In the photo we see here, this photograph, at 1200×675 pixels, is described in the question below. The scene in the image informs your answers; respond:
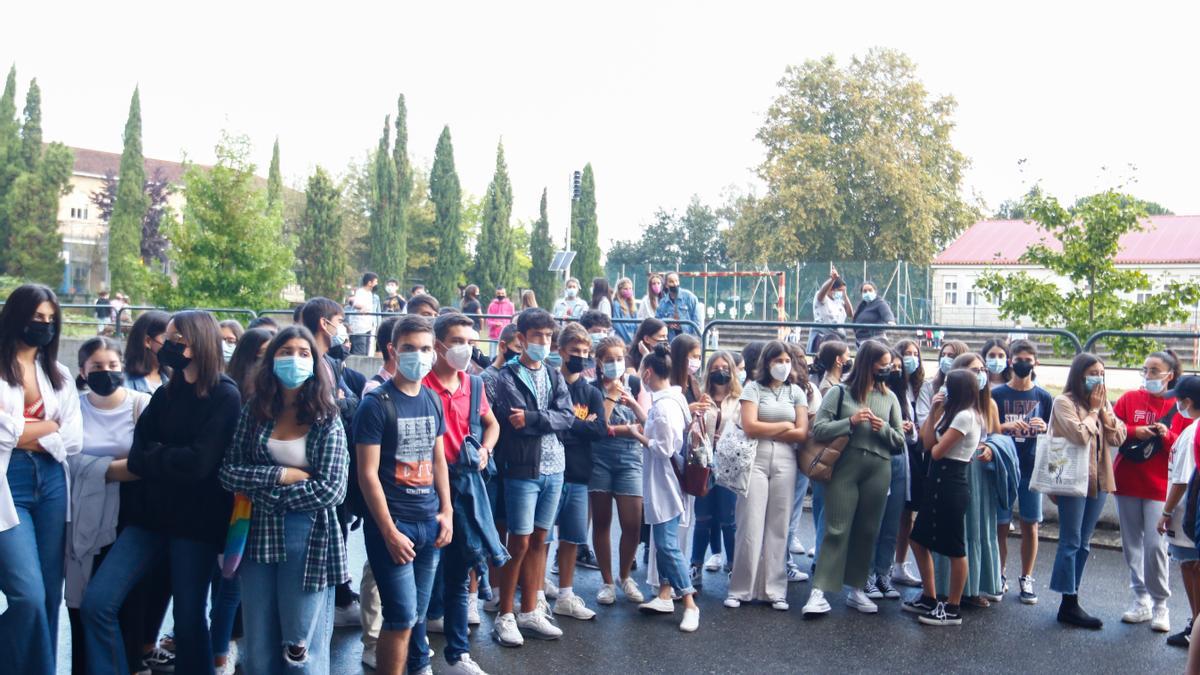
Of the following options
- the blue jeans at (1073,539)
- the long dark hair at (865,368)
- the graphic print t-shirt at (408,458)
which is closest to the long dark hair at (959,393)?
the long dark hair at (865,368)

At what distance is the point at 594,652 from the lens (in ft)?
19.8

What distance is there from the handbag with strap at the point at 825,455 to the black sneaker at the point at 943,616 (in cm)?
108

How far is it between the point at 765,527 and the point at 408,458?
10.6 ft

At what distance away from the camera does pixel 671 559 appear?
266 inches

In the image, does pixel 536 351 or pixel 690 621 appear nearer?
pixel 536 351

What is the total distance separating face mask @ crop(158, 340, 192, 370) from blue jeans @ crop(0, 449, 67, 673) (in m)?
0.67

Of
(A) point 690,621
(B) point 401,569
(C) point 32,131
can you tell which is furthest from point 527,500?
(C) point 32,131

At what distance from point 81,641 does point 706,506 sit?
4.33m

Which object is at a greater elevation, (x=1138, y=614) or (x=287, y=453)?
(x=287, y=453)

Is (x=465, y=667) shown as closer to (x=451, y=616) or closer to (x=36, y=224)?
(x=451, y=616)

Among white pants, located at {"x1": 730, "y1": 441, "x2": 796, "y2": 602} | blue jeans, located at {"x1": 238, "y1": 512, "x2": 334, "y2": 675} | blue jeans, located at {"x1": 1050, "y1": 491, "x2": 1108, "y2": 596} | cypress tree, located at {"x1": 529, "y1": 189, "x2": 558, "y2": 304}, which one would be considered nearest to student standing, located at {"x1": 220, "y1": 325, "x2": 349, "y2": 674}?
blue jeans, located at {"x1": 238, "y1": 512, "x2": 334, "y2": 675}

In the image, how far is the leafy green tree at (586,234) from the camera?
53875 millimetres

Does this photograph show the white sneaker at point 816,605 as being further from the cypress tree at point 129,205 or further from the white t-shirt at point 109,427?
the cypress tree at point 129,205

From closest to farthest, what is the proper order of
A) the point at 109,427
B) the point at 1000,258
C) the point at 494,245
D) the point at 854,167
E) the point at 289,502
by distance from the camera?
the point at 289,502 < the point at 109,427 < the point at 1000,258 < the point at 854,167 < the point at 494,245
